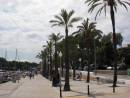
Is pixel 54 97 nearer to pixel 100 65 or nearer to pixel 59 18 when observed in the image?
pixel 59 18

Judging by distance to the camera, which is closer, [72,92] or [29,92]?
[72,92]

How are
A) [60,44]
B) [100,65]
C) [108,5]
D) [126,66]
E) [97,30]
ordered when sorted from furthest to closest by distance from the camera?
1. [100,65]
2. [126,66]
3. [60,44]
4. [97,30]
5. [108,5]

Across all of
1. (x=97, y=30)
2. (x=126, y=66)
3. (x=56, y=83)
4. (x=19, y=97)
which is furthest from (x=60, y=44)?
(x=19, y=97)

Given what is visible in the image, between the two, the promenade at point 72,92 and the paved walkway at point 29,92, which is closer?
the promenade at point 72,92

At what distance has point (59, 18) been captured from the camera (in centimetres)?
5025

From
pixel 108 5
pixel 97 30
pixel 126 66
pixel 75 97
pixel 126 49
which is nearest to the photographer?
pixel 75 97

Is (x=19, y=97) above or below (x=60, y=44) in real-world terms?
below

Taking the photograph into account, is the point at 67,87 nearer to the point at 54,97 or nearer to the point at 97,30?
the point at 54,97

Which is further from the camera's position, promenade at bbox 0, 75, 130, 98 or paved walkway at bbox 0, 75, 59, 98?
paved walkway at bbox 0, 75, 59, 98

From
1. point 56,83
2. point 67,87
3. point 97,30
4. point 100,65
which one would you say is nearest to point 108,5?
point 67,87

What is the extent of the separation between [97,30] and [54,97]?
41.8 m

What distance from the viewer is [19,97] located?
35.1m

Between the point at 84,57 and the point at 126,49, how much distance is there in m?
20.2

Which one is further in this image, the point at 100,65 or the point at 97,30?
the point at 100,65
